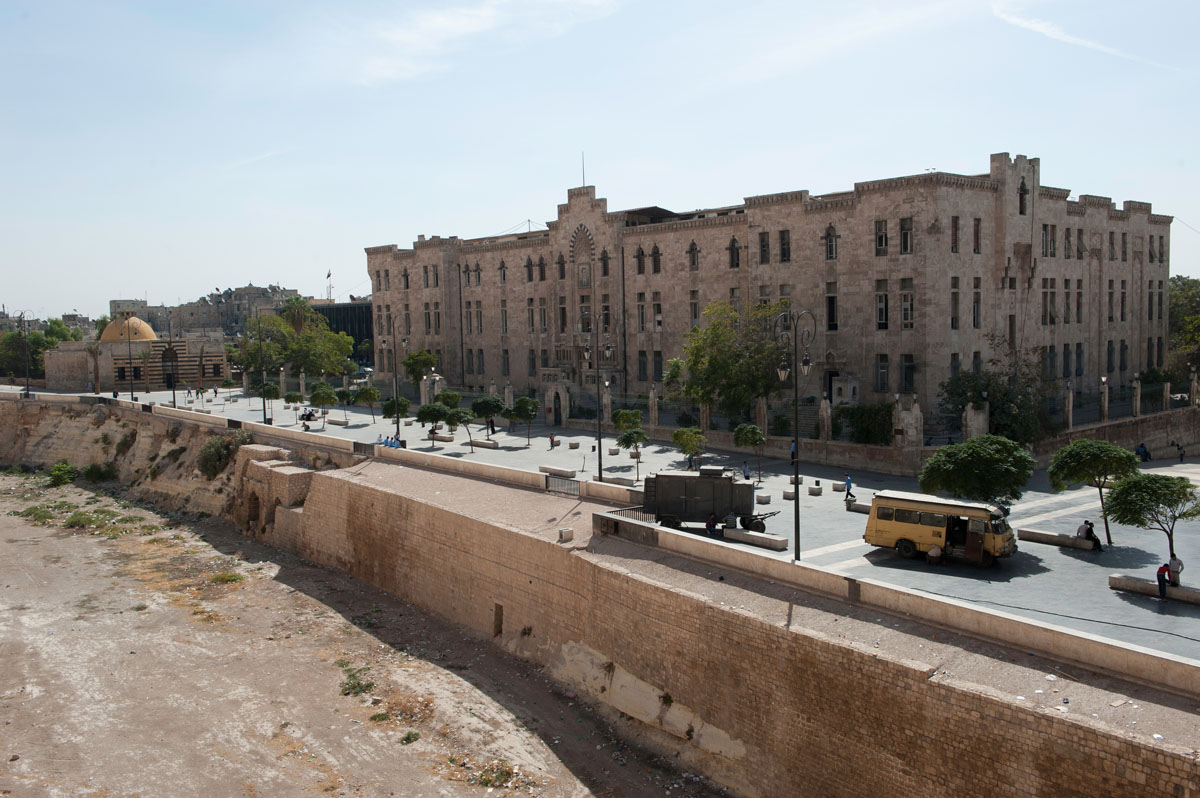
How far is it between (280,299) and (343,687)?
458 feet

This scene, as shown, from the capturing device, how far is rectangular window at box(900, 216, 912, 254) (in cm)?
4241

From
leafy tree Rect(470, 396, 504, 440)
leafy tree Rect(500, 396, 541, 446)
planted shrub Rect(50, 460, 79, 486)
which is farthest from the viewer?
planted shrub Rect(50, 460, 79, 486)

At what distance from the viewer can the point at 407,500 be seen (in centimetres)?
3212

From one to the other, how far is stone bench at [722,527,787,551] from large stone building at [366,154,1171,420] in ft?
69.8

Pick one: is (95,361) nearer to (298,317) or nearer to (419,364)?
(298,317)

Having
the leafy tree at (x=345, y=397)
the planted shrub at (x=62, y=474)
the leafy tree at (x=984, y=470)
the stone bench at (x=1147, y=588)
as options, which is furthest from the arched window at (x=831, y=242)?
the planted shrub at (x=62, y=474)

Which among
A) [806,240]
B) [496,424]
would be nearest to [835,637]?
[806,240]

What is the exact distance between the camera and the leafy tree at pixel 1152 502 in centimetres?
2033

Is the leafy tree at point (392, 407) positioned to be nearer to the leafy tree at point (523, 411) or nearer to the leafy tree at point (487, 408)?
the leafy tree at point (487, 408)

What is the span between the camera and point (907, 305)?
141ft

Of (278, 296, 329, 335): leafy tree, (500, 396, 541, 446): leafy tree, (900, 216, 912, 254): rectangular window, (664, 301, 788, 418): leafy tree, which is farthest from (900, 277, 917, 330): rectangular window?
(278, 296, 329, 335): leafy tree

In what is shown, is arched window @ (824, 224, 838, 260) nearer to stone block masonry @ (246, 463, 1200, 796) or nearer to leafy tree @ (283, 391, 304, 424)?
stone block masonry @ (246, 463, 1200, 796)

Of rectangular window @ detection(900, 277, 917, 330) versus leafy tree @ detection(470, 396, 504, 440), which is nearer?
rectangular window @ detection(900, 277, 917, 330)

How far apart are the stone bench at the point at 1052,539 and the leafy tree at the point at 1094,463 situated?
2.88ft
